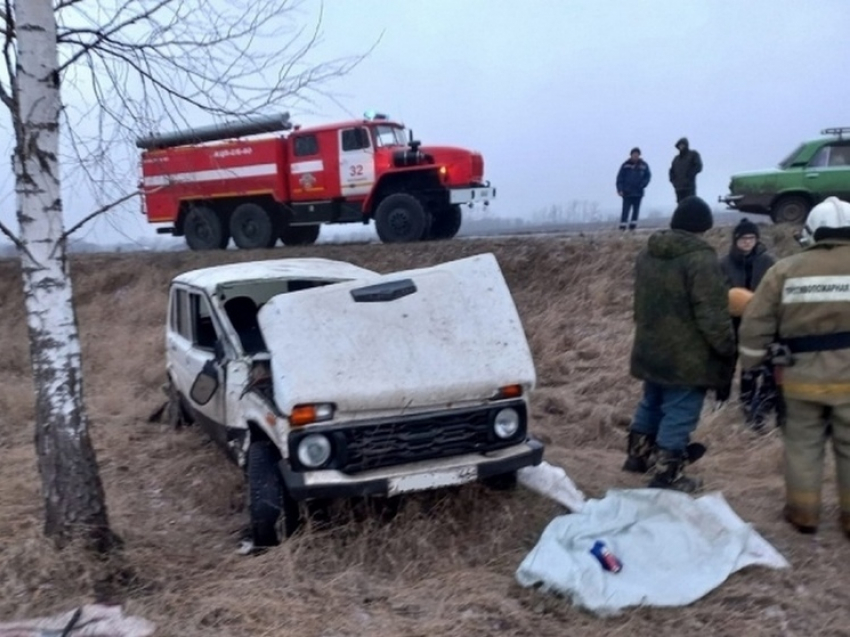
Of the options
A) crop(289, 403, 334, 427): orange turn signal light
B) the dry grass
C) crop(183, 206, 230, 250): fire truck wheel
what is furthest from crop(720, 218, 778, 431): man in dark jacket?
crop(183, 206, 230, 250): fire truck wheel

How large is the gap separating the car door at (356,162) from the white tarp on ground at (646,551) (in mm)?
10425

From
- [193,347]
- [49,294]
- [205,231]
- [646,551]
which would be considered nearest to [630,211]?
[205,231]

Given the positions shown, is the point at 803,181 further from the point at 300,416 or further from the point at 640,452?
the point at 300,416

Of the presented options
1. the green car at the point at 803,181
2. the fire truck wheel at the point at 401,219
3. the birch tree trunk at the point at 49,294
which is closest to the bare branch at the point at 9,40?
the birch tree trunk at the point at 49,294

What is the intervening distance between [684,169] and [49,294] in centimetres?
1084

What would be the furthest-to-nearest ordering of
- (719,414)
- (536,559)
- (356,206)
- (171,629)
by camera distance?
1. (356,206)
2. (719,414)
3. (536,559)
4. (171,629)

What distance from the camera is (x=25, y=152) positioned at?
4156 millimetres

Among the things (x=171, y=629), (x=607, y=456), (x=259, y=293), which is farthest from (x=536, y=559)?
(x=259, y=293)

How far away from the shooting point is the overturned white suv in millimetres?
4359

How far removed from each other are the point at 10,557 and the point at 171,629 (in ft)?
3.39

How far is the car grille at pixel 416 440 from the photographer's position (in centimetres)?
438

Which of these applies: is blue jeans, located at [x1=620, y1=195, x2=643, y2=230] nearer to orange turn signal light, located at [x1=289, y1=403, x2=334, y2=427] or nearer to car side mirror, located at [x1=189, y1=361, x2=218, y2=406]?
car side mirror, located at [x1=189, y1=361, x2=218, y2=406]

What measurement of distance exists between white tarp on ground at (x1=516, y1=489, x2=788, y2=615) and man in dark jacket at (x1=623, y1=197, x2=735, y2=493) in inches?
24.4

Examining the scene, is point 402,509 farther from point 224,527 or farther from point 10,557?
point 10,557
